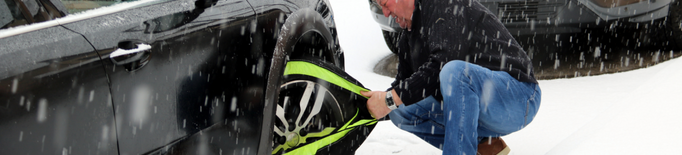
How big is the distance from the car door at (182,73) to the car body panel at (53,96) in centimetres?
6

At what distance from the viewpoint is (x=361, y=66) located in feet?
18.6

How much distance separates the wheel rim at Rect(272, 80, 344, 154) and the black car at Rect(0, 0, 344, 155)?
6 centimetres

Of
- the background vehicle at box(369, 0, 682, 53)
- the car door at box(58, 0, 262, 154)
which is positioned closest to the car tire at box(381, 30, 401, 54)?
the background vehicle at box(369, 0, 682, 53)

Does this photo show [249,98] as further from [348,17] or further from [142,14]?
[348,17]

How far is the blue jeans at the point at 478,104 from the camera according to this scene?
92.0 inches

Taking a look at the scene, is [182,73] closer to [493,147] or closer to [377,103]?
[377,103]

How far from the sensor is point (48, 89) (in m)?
1.40

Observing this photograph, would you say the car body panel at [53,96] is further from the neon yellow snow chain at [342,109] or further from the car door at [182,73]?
the neon yellow snow chain at [342,109]

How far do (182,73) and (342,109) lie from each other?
912 millimetres

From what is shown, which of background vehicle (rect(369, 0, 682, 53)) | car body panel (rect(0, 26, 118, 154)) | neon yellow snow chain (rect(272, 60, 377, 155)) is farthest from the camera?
background vehicle (rect(369, 0, 682, 53))

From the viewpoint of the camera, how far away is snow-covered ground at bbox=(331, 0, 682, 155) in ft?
6.73

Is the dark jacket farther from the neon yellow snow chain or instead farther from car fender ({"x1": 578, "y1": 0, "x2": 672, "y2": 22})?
car fender ({"x1": 578, "y1": 0, "x2": 672, "y2": 22})

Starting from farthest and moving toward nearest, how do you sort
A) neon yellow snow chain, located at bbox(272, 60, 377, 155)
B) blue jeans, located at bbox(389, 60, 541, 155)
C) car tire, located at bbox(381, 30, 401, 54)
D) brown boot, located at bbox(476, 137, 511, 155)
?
car tire, located at bbox(381, 30, 401, 54) → brown boot, located at bbox(476, 137, 511, 155) → neon yellow snow chain, located at bbox(272, 60, 377, 155) → blue jeans, located at bbox(389, 60, 541, 155)

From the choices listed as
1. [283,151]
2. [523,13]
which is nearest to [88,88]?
[283,151]
